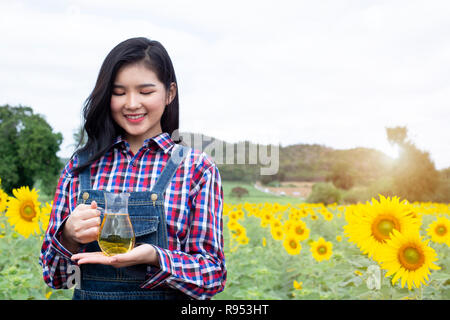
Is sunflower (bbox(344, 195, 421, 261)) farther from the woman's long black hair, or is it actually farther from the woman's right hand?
the woman's right hand

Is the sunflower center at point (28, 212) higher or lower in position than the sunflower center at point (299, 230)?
higher

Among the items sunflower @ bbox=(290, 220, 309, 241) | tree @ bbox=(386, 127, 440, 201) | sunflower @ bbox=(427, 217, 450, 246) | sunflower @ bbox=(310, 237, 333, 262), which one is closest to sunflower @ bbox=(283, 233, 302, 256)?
sunflower @ bbox=(290, 220, 309, 241)

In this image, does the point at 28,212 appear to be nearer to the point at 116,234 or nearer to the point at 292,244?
the point at 116,234

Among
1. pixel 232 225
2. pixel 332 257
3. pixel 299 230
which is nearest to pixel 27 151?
pixel 232 225

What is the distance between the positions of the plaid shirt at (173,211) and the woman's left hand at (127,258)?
36mm

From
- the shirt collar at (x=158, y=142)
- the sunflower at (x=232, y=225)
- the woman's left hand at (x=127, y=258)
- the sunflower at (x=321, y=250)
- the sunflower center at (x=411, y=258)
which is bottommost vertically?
the sunflower at (x=321, y=250)

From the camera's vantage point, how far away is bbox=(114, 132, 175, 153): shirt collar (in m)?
1.97

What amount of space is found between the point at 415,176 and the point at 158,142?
27104 millimetres

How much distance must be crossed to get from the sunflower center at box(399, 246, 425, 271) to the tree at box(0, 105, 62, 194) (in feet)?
94.7

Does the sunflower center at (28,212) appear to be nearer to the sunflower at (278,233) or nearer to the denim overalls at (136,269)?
the denim overalls at (136,269)

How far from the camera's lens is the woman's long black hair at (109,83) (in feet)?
6.34

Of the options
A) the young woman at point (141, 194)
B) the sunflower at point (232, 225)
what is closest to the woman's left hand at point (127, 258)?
the young woman at point (141, 194)

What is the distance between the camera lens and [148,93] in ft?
6.39
